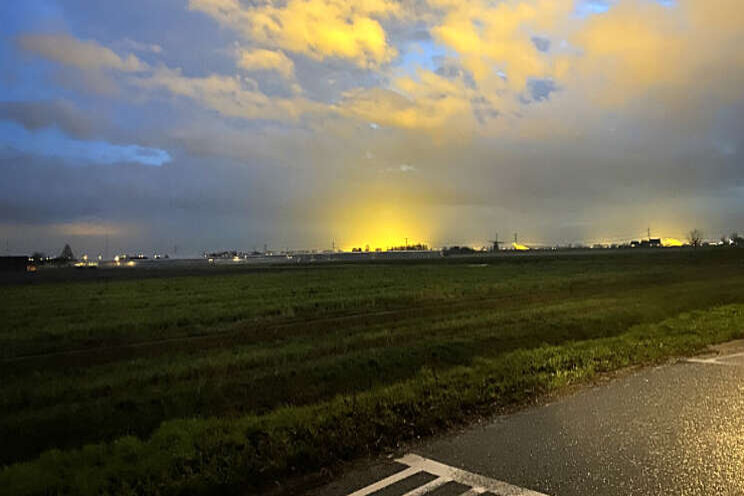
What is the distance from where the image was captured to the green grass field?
20.6ft

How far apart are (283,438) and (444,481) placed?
7.28 feet

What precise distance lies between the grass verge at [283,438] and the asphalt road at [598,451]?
0.64m

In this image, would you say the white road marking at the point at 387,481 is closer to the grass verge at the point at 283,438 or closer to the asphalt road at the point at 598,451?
the asphalt road at the point at 598,451

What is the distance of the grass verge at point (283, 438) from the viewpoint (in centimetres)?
572

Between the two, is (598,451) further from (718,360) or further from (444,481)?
(718,360)

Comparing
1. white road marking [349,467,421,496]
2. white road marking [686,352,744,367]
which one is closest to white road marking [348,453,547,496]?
white road marking [349,467,421,496]

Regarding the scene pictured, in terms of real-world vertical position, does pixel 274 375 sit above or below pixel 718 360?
below

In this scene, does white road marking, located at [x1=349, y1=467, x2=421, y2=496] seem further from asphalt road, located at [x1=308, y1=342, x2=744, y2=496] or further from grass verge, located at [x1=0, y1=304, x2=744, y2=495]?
grass verge, located at [x1=0, y1=304, x2=744, y2=495]

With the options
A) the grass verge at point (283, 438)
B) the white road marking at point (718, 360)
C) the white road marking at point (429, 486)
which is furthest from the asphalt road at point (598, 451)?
the white road marking at point (718, 360)

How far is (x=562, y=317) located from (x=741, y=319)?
4992mm

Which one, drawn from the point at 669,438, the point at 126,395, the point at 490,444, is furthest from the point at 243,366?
the point at 669,438

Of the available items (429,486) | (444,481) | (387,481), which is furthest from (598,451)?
(387,481)

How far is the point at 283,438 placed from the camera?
6730 millimetres

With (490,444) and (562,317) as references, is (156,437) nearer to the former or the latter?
(490,444)
